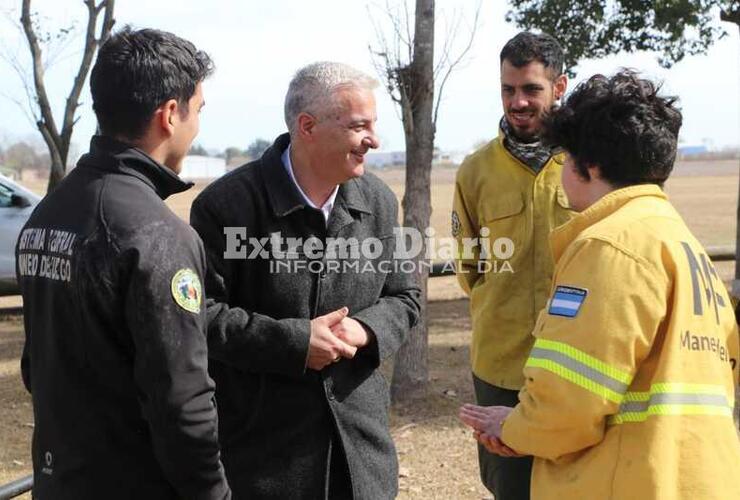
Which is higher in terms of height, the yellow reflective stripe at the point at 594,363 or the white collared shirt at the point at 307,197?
the white collared shirt at the point at 307,197

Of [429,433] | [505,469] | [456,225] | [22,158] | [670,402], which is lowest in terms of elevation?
[429,433]

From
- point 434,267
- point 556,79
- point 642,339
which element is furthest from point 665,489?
point 434,267

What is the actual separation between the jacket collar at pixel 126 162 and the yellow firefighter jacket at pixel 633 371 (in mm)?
971

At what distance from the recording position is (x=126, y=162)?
7.22 feet

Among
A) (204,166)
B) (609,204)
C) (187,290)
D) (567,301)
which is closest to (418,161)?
(609,204)

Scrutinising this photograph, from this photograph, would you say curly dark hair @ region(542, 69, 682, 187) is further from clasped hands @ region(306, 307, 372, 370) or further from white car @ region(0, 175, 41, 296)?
white car @ region(0, 175, 41, 296)

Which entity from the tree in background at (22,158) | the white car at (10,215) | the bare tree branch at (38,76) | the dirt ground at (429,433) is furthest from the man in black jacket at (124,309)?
the tree in background at (22,158)

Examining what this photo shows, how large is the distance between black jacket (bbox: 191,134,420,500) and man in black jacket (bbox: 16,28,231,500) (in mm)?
730

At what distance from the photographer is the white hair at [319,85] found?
10.0 ft

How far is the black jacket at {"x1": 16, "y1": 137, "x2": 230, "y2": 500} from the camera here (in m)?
2.07

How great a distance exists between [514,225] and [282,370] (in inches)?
49.6

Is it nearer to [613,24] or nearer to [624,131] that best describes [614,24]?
[613,24]

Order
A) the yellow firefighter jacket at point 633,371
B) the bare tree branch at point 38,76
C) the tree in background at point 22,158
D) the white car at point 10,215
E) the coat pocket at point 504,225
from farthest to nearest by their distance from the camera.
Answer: the tree in background at point 22,158 → the white car at point 10,215 → the bare tree branch at point 38,76 → the coat pocket at point 504,225 → the yellow firefighter jacket at point 633,371

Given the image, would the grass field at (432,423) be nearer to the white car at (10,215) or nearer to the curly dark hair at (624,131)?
the white car at (10,215)
